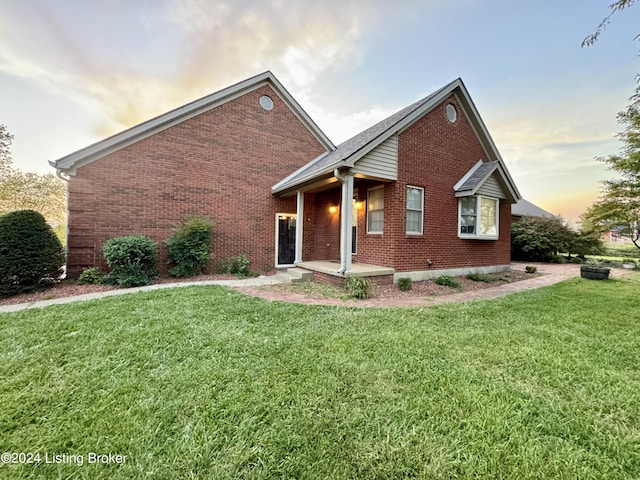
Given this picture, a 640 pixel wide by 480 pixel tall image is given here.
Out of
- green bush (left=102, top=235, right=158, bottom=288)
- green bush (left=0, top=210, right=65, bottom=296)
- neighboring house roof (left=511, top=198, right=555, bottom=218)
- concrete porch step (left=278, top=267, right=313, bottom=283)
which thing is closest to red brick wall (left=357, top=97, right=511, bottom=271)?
concrete porch step (left=278, top=267, right=313, bottom=283)

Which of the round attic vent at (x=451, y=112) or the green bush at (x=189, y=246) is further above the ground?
the round attic vent at (x=451, y=112)

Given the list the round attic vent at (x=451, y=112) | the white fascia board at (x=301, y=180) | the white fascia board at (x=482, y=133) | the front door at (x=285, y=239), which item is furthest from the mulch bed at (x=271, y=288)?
the round attic vent at (x=451, y=112)

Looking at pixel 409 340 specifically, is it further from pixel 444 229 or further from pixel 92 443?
pixel 444 229

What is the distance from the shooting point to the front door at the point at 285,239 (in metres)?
10.4

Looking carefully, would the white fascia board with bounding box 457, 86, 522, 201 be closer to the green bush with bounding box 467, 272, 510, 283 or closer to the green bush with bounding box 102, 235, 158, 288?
→ the green bush with bounding box 467, 272, 510, 283

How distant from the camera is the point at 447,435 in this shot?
1.85 metres

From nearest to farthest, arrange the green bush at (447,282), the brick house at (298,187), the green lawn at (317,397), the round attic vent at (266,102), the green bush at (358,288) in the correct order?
the green lawn at (317,397) → the green bush at (358,288) → the brick house at (298,187) → the green bush at (447,282) → the round attic vent at (266,102)

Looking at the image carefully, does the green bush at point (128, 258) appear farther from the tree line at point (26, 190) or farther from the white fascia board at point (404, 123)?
the tree line at point (26, 190)

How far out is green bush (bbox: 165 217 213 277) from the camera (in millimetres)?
8188

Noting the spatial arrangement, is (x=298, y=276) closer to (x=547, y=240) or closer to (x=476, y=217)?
(x=476, y=217)

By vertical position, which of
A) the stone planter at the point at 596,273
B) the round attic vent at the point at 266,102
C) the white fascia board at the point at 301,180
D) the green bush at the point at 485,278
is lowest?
the green bush at the point at 485,278

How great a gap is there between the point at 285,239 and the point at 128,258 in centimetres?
539

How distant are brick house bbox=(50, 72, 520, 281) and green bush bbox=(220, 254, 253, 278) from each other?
0.98 ft

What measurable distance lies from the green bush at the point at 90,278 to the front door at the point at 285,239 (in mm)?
5613
